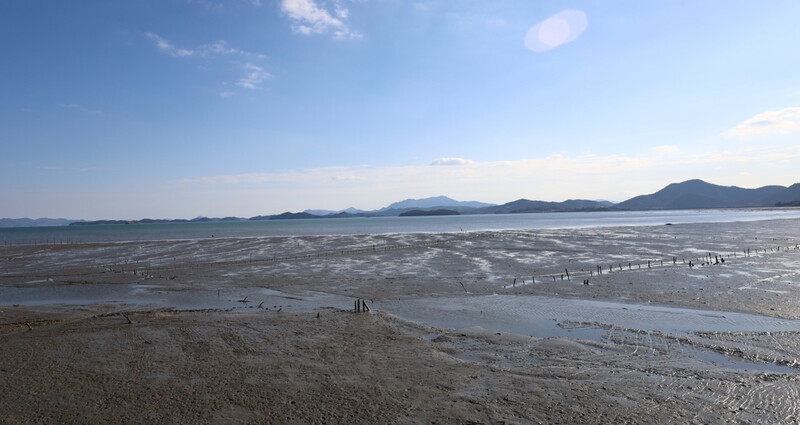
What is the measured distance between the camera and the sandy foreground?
10805 mm

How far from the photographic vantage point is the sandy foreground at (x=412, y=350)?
1080 centimetres

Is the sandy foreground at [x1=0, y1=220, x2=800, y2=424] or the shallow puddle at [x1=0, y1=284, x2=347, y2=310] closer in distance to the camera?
the sandy foreground at [x1=0, y1=220, x2=800, y2=424]

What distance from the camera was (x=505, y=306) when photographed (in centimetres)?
2406

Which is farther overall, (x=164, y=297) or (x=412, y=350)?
(x=164, y=297)

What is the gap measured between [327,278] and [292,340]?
18.8m

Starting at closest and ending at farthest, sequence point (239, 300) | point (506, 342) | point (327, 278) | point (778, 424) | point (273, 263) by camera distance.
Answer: point (778, 424) < point (506, 342) < point (239, 300) < point (327, 278) < point (273, 263)

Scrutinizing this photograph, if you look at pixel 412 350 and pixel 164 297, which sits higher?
pixel 164 297

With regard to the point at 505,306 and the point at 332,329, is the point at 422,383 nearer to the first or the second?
the point at 332,329

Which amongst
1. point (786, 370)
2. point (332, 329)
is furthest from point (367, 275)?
point (786, 370)

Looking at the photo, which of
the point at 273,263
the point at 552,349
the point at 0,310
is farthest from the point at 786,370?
the point at 273,263

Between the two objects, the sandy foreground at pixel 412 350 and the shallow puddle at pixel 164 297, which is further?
the shallow puddle at pixel 164 297

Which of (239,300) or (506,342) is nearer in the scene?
(506,342)

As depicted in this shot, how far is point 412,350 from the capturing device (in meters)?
15.8

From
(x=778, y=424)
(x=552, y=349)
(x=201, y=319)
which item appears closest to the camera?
(x=778, y=424)
